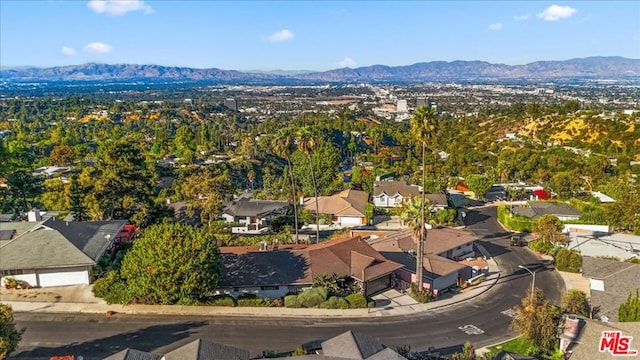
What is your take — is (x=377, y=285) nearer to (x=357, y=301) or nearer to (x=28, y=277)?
(x=357, y=301)

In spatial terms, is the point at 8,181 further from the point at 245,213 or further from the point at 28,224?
the point at 245,213

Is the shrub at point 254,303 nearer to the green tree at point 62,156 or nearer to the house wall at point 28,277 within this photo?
the house wall at point 28,277

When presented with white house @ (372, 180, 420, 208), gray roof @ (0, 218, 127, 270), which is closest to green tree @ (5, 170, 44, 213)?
gray roof @ (0, 218, 127, 270)

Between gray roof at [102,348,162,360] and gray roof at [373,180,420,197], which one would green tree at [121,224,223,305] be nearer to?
gray roof at [102,348,162,360]

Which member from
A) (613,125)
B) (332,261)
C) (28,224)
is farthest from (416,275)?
(613,125)

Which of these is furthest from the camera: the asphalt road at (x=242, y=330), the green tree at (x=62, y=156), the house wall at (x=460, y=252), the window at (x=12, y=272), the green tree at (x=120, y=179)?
the green tree at (x=62, y=156)

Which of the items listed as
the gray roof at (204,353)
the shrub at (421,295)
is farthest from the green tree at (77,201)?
the shrub at (421,295)
